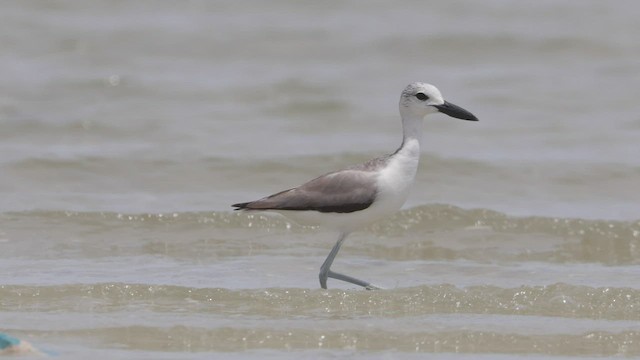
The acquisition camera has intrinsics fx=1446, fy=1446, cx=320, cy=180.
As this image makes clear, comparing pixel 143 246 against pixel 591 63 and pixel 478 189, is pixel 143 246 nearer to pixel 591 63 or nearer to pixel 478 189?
pixel 478 189

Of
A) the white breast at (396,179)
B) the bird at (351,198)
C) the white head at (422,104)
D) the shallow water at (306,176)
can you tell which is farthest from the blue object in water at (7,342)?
the white head at (422,104)

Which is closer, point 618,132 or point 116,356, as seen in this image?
point 116,356

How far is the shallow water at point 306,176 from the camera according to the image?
29.3ft

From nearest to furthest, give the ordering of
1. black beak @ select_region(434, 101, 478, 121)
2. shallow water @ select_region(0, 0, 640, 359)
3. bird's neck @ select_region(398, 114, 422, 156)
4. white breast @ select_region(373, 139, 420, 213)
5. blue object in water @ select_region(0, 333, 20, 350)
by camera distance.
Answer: blue object in water @ select_region(0, 333, 20, 350), shallow water @ select_region(0, 0, 640, 359), white breast @ select_region(373, 139, 420, 213), bird's neck @ select_region(398, 114, 422, 156), black beak @ select_region(434, 101, 478, 121)

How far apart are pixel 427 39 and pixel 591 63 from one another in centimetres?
227

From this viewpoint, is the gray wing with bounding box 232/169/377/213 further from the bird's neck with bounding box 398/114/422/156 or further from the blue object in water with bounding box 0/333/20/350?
the blue object in water with bounding box 0/333/20/350

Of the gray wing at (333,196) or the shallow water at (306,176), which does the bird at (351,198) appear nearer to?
the gray wing at (333,196)

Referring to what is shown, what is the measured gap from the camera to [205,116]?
1706cm

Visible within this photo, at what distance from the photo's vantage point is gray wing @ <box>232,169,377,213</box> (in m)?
10.3

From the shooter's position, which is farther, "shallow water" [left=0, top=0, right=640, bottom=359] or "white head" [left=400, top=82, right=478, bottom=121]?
"white head" [left=400, top=82, right=478, bottom=121]

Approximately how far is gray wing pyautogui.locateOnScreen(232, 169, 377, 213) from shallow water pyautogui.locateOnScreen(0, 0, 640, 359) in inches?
24.0

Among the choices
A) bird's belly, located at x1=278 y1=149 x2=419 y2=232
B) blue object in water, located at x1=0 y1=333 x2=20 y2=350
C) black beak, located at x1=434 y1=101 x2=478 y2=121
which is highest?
black beak, located at x1=434 y1=101 x2=478 y2=121

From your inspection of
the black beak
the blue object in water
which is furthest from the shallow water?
the black beak

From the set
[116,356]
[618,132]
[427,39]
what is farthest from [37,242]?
[427,39]
